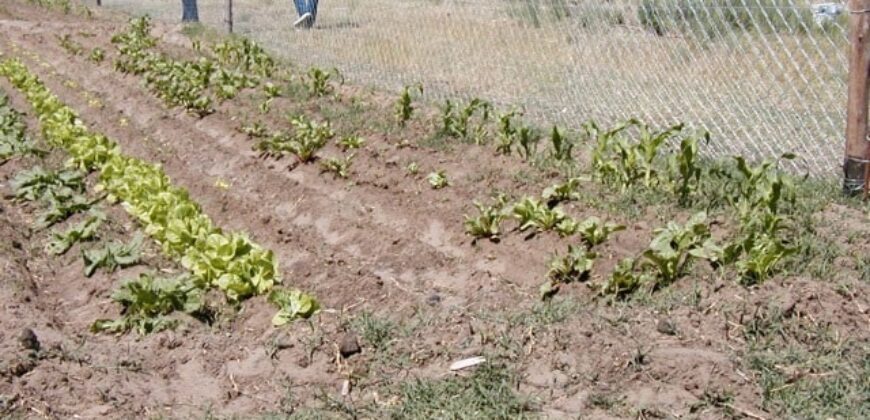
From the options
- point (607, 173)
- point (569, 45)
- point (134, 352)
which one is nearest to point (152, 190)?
point (134, 352)

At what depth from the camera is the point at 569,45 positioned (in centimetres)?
803

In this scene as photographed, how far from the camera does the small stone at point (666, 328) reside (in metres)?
3.85

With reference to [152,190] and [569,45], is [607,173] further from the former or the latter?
[152,190]

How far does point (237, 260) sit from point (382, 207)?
1.64m

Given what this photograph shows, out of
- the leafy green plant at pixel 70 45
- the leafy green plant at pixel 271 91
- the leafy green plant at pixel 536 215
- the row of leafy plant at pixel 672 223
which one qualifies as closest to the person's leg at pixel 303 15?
the leafy green plant at pixel 70 45

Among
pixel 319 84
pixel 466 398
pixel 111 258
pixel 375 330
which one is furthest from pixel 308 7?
pixel 466 398

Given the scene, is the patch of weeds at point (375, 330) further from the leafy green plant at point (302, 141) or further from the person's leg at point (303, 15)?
the person's leg at point (303, 15)

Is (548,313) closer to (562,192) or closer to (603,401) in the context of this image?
(603,401)

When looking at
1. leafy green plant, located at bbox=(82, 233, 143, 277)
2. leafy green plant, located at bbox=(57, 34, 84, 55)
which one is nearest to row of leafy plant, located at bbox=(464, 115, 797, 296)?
leafy green plant, located at bbox=(82, 233, 143, 277)

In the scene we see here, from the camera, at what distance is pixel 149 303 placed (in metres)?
4.45

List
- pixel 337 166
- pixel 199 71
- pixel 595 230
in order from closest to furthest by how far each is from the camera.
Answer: pixel 595 230, pixel 337 166, pixel 199 71

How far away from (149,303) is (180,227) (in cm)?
96

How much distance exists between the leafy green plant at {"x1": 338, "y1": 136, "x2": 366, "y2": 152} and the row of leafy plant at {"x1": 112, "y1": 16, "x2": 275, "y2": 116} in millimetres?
2605

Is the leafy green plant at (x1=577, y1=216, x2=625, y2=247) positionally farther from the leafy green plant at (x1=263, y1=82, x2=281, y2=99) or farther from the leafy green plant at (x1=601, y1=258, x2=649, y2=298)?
the leafy green plant at (x1=263, y1=82, x2=281, y2=99)
